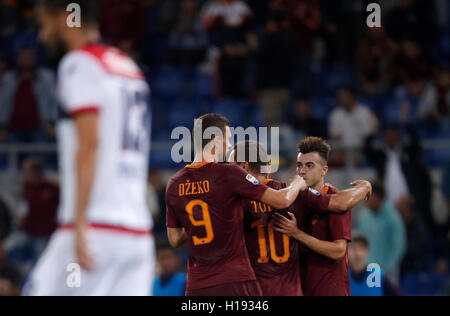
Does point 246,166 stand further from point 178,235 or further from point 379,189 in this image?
point 379,189

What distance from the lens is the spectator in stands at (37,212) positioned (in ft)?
30.5

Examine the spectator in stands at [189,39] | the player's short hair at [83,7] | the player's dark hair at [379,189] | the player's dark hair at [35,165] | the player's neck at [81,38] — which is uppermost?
the spectator in stands at [189,39]

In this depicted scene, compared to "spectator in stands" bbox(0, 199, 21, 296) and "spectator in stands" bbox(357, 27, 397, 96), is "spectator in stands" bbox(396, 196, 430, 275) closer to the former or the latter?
"spectator in stands" bbox(357, 27, 397, 96)

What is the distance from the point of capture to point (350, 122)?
9.94 m

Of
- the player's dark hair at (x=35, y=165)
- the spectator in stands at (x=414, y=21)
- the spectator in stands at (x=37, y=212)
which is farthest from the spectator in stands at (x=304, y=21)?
the spectator in stands at (x=37, y=212)

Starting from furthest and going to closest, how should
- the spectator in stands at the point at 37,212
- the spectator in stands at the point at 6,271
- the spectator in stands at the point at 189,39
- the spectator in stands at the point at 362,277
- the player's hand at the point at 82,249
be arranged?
the spectator in stands at the point at 189,39
the spectator in stands at the point at 37,212
the spectator in stands at the point at 6,271
the spectator in stands at the point at 362,277
the player's hand at the point at 82,249

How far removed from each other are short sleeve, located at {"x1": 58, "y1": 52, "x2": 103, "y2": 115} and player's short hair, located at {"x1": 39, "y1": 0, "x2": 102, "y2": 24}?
9.3 inches

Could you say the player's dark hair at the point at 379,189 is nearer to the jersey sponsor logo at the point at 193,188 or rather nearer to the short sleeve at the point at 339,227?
the short sleeve at the point at 339,227

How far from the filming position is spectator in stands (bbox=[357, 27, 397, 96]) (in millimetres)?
11367

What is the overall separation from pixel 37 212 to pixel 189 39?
Result: 4.33 m

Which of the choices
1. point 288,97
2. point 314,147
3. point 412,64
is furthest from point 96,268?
point 412,64

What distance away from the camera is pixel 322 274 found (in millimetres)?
4906

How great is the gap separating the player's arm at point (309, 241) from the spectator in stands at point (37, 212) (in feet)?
17.1

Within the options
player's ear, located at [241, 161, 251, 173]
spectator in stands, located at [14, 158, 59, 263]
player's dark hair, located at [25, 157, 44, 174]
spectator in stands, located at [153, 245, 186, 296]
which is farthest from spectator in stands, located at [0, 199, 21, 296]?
player's ear, located at [241, 161, 251, 173]
